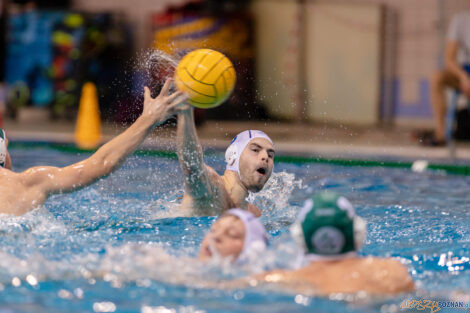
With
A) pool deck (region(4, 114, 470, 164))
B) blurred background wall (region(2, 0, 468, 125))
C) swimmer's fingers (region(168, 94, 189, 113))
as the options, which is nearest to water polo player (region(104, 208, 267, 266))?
swimmer's fingers (region(168, 94, 189, 113))

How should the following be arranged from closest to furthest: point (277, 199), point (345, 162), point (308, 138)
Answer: point (277, 199) → point (345, 162) → point (308, 138)

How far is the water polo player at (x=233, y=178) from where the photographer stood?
4.18m

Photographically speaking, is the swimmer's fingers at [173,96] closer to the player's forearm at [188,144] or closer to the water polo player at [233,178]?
the player's forearm at [188,144]

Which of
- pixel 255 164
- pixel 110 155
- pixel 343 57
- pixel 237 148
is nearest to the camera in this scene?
pixel 110 155

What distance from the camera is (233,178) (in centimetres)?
450

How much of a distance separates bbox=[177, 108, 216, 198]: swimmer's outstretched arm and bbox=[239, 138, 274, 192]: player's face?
0.30 m

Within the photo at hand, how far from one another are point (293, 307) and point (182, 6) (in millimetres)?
8479

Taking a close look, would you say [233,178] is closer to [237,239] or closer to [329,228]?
[237,239]

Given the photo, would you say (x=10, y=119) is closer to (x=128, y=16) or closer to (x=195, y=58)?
(x=128, y=16)

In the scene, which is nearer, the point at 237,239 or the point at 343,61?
the point at 237,239

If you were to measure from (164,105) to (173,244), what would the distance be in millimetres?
801

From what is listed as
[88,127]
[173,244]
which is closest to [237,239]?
[173,244]

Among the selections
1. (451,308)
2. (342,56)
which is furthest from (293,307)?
(342,56)

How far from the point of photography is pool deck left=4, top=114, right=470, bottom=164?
766 cm
